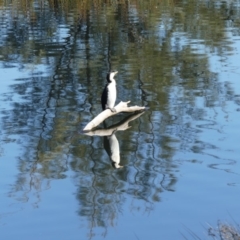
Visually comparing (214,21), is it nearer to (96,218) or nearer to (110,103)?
(110,103)

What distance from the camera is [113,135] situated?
11.9m

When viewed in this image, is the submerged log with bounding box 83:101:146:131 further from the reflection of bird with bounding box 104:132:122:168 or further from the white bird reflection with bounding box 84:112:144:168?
the reflection of bird with bounding box 104:132:122:168

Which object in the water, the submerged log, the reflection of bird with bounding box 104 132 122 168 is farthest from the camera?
the submerged log

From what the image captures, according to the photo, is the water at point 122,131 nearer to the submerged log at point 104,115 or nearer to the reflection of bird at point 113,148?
the reflection of bird at point 113,148

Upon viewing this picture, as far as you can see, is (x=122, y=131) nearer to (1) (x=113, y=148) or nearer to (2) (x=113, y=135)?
(2) (x=113, y=135)

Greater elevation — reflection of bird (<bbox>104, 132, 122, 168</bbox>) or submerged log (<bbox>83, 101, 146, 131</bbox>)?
submerged log (<bbox>83, 101, 146, 131</bbox>)

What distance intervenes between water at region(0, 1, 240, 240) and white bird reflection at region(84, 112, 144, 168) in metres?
0.07

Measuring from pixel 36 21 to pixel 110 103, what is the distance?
41.6 ft

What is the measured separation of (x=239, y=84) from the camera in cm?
1519

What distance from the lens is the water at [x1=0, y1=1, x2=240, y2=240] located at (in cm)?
830

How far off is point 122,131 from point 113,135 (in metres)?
0.27

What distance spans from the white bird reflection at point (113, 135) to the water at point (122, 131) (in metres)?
0.07

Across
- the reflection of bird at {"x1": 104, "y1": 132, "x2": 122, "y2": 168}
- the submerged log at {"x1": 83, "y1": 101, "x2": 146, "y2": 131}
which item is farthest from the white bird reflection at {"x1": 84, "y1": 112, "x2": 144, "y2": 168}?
the submerged log at {"x1": 83, "y1": 101, "x2": 146, "y2": 131}

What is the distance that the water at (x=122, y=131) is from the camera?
27.2 feet
